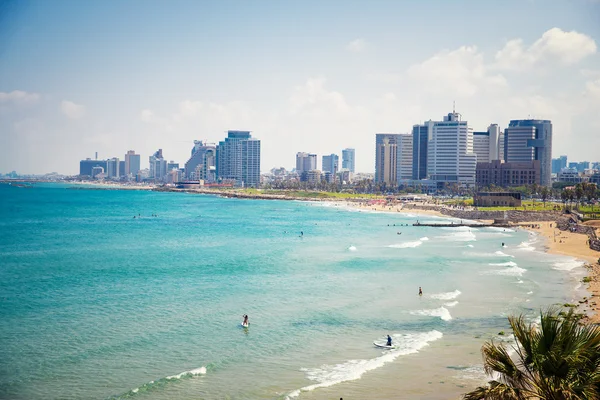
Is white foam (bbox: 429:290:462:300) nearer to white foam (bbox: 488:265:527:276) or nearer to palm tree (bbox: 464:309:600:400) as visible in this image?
Answer: white foam (bbox: 488:265:527:276)

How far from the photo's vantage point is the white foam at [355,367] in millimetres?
27016

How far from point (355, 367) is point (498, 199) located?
126m

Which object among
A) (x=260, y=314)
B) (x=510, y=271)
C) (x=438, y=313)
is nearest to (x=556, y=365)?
A: (x=438, y=313)

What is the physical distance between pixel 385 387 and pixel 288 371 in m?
5.16

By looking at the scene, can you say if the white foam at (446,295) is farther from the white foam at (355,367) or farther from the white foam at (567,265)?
the white foam at (567,265)

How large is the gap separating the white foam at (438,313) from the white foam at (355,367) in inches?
198

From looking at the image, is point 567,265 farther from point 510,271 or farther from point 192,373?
Answer: point 192,373

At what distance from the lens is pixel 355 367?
96.1ft

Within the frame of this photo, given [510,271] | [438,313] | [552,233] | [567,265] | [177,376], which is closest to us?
[177,376]

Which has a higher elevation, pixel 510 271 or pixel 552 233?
pixel 552 233

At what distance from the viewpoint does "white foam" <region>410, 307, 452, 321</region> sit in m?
39.2

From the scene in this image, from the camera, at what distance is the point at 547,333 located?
39.3 feet

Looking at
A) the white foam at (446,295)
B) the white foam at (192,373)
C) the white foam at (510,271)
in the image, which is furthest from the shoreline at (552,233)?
the white foam at (192,373)

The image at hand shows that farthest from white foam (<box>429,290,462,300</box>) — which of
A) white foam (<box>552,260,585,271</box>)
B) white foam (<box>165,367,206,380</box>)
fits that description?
white foam (<box>165,367,206,380</box>)
